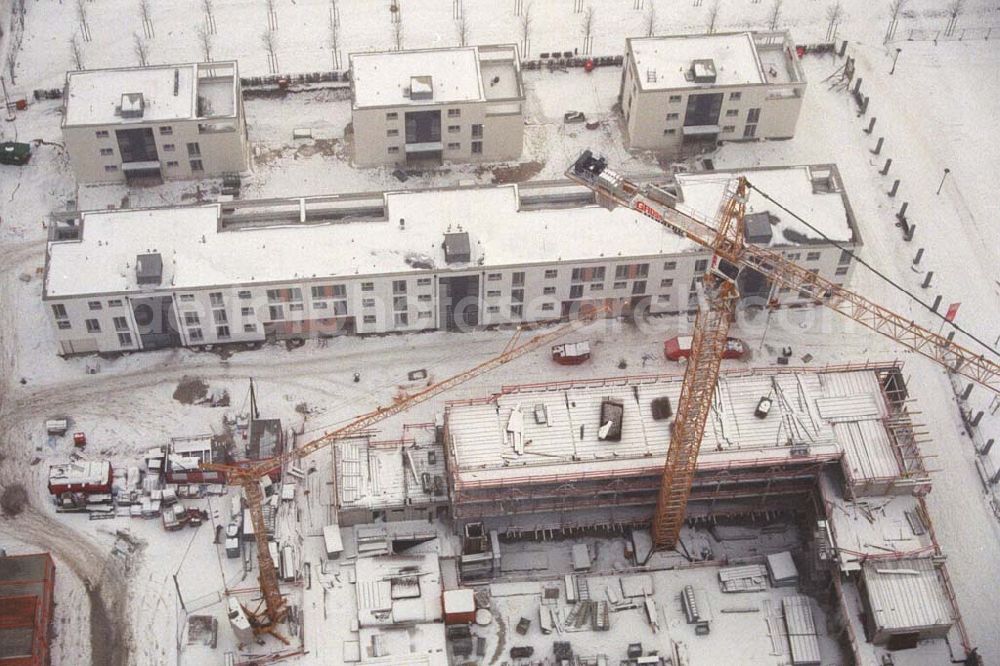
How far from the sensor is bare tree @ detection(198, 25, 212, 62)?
174750mm

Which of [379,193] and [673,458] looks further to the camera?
[379,193]

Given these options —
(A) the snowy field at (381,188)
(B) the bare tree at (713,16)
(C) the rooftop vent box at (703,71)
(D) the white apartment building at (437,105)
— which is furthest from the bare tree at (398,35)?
(B) the bare tree at (713,16)

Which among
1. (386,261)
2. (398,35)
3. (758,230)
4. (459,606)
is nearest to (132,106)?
(386,261)

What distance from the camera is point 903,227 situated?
158500mm

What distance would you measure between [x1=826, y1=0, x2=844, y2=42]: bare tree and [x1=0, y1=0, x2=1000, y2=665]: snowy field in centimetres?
122

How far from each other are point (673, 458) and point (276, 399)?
44877 millimetres

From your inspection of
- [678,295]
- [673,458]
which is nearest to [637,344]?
[678,295]

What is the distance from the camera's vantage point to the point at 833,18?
181 meters

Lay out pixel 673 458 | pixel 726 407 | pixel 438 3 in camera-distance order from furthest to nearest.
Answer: pixel 438 3 → pixel 726 407 → pixel 673 458

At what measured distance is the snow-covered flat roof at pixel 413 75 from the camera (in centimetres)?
15651

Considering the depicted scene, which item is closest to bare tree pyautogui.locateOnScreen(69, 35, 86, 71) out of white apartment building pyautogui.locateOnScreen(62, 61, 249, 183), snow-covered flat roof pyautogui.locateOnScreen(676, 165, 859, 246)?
white apartment building pyautogui.locateOnScreen(62, 61, 249, 183)

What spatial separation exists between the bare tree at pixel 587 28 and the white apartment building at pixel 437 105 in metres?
18.0

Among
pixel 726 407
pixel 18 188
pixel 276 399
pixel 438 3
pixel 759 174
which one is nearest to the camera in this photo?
pixel 726 407

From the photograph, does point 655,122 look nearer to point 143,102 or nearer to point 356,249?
point 356,249
